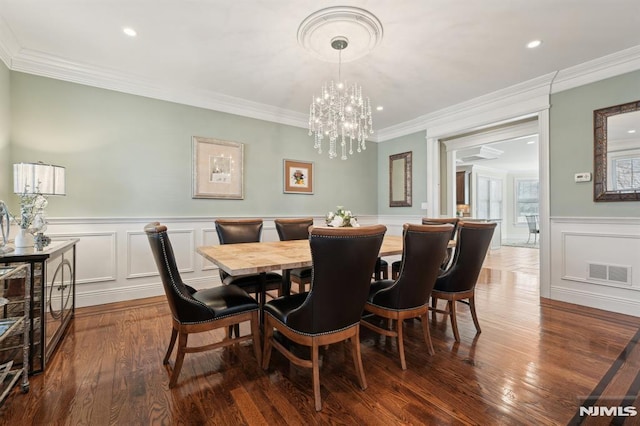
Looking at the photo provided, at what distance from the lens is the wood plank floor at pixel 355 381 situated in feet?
4.83

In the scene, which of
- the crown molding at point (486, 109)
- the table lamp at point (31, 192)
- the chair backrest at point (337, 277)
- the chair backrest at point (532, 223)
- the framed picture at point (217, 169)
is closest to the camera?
the chair backrest at point (337, 277)

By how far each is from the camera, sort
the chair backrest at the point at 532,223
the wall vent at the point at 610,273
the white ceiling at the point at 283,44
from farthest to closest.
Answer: the chair backrest at the point at 532,223, the wall vent at the point at 610,273, the white ceiling at the point at 283,44

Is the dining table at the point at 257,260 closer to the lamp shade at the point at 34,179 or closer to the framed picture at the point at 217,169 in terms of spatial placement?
the lamp shade at the point at 34,179

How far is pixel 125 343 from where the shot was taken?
2273 mm

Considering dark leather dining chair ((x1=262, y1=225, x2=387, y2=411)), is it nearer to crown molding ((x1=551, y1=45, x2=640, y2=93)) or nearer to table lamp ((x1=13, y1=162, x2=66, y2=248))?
table lamp ((x1=13, y1=162, x2=66, y2=248))

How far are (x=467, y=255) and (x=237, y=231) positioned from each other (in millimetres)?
2187

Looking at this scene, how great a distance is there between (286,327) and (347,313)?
0.37 meters

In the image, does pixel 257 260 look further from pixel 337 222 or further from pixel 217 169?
pixel 217 169

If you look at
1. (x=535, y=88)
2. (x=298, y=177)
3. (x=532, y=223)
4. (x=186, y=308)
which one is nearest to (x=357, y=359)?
(x=186, y=308)

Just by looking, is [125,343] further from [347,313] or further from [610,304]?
[610,304]

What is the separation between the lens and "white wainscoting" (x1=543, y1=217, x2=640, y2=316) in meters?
2.88

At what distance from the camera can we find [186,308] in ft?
5.43

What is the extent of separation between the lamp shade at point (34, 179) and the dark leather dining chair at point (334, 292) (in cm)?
209

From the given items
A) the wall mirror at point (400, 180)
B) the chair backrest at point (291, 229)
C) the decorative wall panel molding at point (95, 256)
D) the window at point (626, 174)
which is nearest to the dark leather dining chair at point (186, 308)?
the chair backrest at point (291, 229)
